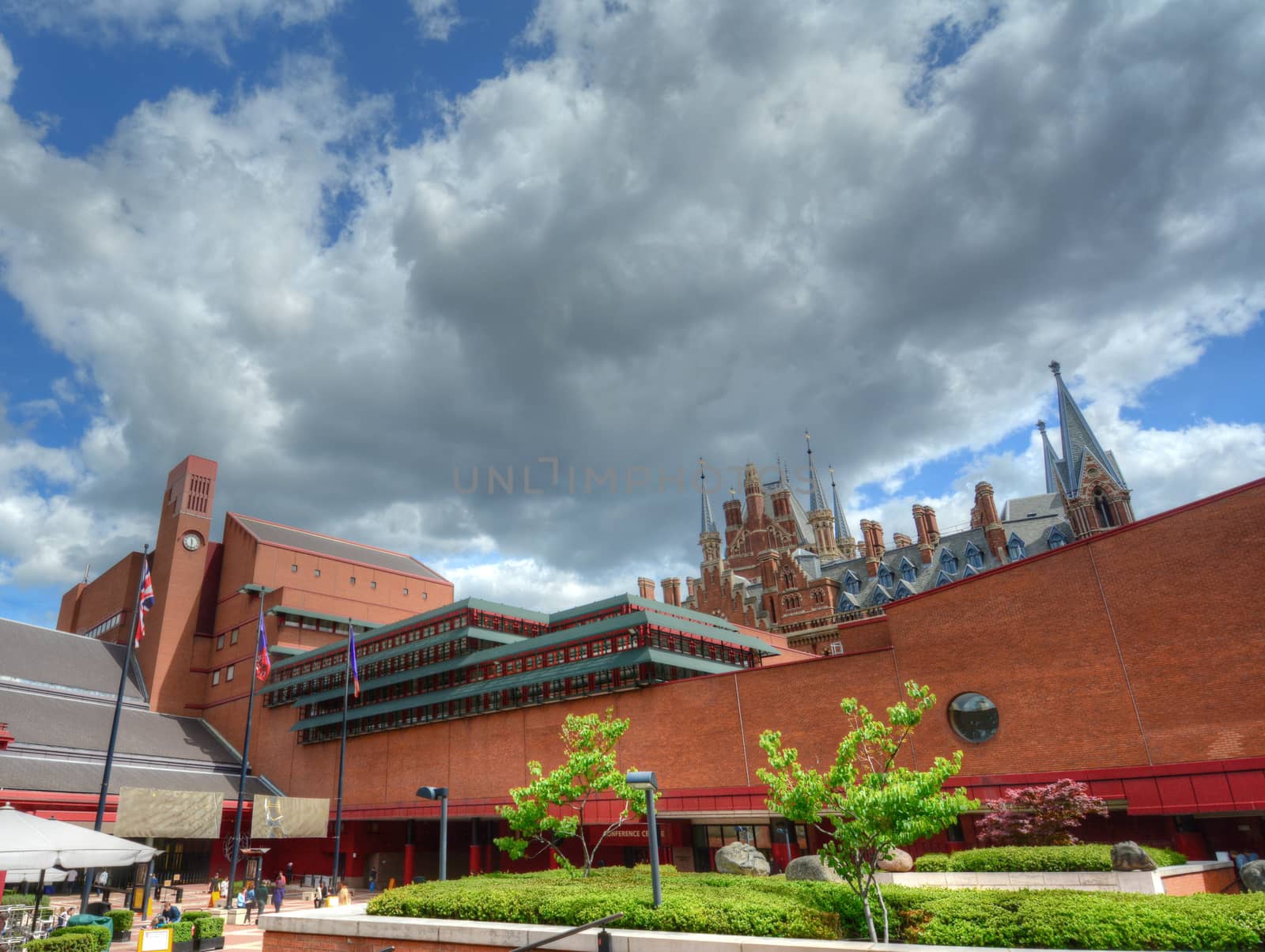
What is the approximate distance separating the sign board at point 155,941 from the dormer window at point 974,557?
70.1 meters

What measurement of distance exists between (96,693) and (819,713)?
201ft

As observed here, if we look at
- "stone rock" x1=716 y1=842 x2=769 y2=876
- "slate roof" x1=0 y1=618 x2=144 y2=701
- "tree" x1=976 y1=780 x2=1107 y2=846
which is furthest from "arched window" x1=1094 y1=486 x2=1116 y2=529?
"slate roof" x1=0 y1=618 x2=144 y2=701

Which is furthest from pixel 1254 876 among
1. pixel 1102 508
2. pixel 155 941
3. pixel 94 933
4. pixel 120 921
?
pixel 1102 508

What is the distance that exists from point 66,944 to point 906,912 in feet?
58.4

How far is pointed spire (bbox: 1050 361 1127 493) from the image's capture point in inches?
3091

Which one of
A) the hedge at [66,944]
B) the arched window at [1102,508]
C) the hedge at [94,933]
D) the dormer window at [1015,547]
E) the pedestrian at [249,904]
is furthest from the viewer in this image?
the arched window at [1102,508]

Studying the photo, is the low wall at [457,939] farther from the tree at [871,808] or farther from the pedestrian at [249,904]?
the pedestrian at [249,904]

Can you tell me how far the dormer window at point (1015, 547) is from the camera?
74.3 m

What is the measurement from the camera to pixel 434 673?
5294 cm

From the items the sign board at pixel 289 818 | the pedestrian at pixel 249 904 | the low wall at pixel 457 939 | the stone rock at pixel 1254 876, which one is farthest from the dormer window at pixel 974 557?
the low wall at pixel 457 939

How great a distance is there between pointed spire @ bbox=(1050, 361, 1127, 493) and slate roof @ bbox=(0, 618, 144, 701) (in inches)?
3531

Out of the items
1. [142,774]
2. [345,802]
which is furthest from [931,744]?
[142,774]

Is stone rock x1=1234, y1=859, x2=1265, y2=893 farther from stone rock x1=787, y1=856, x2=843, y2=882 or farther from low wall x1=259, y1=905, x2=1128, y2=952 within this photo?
low wall x1=259, y1=905, x2=1128, y2=952

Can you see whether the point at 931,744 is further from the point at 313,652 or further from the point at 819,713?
the point at 313,652
